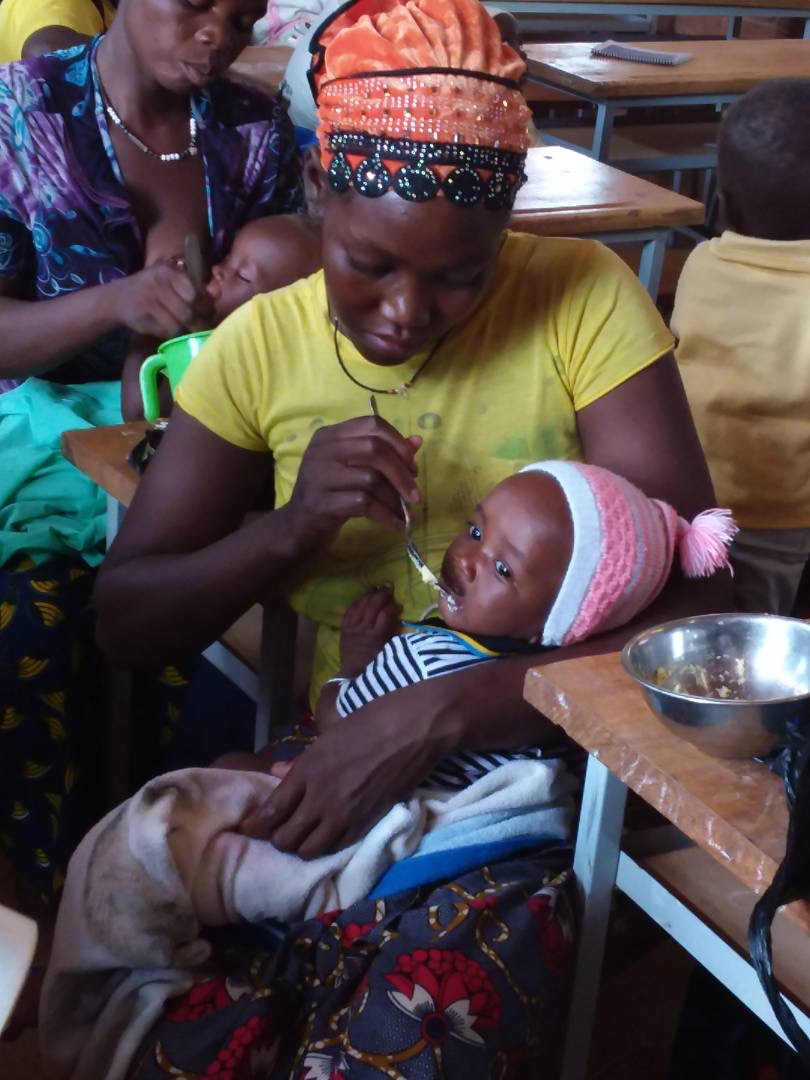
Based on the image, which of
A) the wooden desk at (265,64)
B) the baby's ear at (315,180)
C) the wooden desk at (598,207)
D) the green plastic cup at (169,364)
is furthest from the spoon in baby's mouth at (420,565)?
the wooden desk at (265,64)

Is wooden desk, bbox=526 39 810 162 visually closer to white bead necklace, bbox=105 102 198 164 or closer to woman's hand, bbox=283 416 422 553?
white bead necklace, bbox=105 102 198 164

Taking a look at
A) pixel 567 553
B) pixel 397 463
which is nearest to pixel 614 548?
pixel 567 553

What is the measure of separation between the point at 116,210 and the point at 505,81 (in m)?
1.17

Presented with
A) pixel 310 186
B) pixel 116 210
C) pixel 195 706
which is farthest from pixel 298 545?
pixel 116 210

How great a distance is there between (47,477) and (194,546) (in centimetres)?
69

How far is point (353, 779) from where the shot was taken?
146 cm

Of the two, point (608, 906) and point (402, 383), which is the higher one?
point (402, 383)

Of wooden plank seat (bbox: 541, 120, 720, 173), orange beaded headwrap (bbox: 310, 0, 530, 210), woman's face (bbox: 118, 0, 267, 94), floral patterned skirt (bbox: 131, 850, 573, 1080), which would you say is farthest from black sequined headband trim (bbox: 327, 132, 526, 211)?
wooden plank seat (bbox: 541, 120, 720, 173)

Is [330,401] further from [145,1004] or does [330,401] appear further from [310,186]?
[145,1004]

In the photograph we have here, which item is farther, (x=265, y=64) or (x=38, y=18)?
(x=265, y=64)

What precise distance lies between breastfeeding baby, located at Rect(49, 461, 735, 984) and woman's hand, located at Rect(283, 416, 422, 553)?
129 millimetres

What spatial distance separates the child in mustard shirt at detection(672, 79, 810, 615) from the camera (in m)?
2.29

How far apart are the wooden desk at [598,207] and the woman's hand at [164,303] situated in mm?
1168

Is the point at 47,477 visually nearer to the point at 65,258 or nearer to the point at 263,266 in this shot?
the point at 65,258
